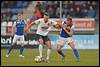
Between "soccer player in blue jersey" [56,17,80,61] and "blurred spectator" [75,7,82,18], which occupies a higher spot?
"soccer player in blue jersey" [56,17,80,61]

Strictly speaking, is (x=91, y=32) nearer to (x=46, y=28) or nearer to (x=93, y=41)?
(x=93, y=41)

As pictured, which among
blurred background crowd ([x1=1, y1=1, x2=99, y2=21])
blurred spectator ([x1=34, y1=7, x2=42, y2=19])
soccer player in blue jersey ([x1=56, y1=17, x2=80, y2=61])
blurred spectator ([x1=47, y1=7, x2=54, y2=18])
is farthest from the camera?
blurred spectator ([x1=47, y1=7, x2=54, y2=18])

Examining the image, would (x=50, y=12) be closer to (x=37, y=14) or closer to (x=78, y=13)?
(x=78, y=13)

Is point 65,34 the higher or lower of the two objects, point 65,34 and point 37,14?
the higher

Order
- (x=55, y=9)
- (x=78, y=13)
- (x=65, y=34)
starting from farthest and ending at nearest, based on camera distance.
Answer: (x=55, y=9) < (x=78, y=13) < (x=65, y=34)

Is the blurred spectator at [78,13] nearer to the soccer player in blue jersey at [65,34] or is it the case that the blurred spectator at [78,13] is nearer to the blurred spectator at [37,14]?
the blurred spectator at [37,14]

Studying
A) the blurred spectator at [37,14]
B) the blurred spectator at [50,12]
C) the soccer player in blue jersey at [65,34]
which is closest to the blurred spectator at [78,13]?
the blurred spectator at [50,12]

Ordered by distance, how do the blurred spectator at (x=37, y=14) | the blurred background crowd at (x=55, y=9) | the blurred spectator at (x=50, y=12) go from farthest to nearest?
the blurred spectator at (x=50, y=12) < the blurred background crowd at (x=55, y=9) < the blurred spectator at (x=37, y=14)

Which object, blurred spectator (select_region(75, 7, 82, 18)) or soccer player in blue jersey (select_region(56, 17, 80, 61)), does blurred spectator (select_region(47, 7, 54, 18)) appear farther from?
soccer player in blue jersey (select_region(56, 17, 80, 61))

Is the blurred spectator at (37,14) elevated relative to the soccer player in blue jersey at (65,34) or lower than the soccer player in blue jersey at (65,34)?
lower

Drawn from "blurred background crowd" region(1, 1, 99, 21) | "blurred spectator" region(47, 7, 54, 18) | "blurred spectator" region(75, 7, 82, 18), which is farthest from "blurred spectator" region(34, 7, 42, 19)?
"blurred spectator" region(75, 7, 82, 18)

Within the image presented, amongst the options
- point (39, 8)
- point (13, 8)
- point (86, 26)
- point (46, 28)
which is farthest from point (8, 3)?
point (46, 28)

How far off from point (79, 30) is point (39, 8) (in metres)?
2.91

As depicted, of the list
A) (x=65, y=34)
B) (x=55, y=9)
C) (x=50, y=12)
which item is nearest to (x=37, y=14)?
(x=50, y=12)
